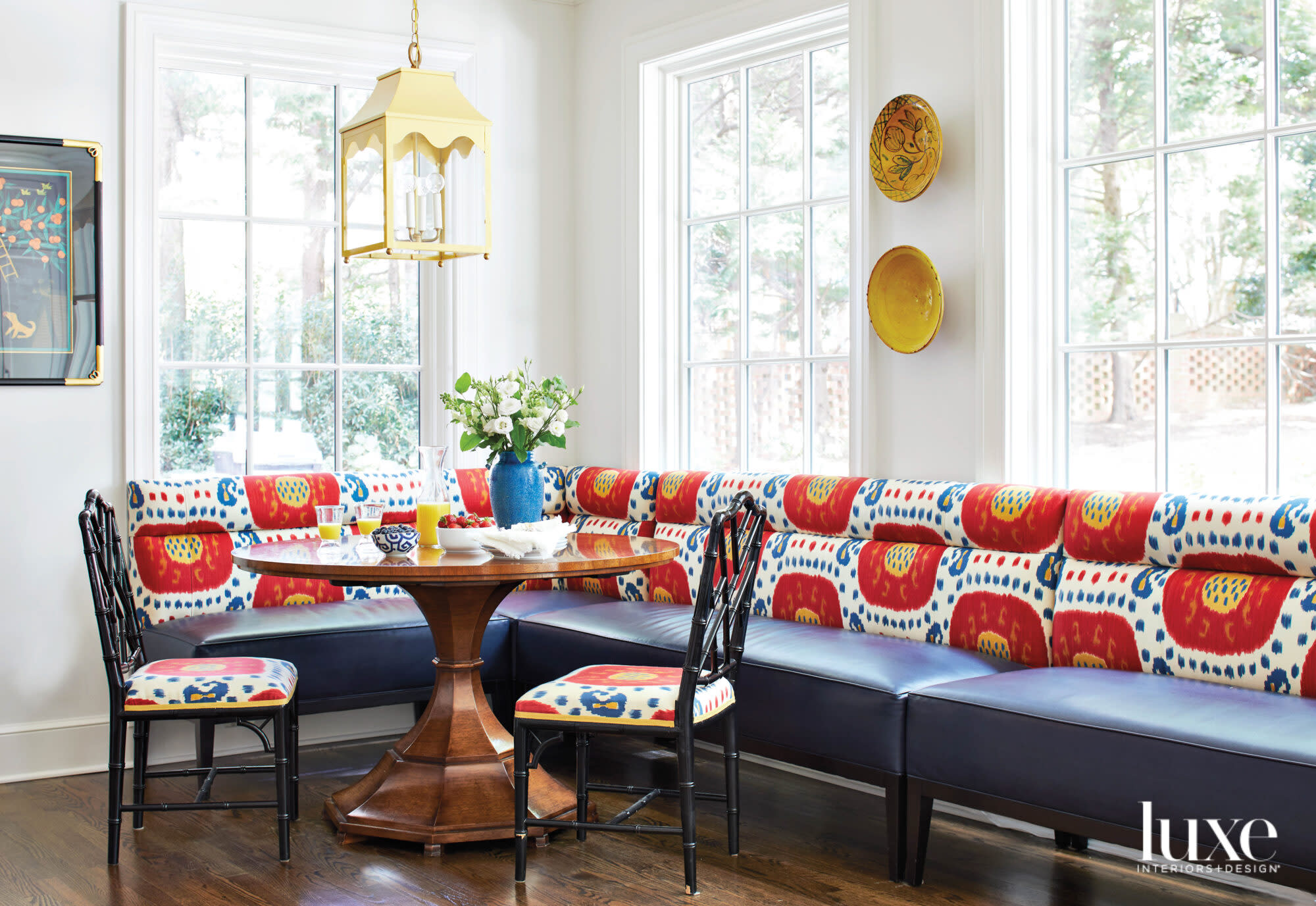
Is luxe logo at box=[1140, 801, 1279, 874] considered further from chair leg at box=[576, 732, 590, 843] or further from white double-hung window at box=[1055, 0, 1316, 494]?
chair leg at box=[576, 732, 590, 843]

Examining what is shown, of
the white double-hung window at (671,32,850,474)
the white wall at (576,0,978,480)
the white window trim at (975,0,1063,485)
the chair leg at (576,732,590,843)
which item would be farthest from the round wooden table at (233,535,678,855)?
the white double-hung window at (671,32,850,474)

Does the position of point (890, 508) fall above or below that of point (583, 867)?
above

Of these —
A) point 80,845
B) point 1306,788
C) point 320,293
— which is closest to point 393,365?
point 320,293

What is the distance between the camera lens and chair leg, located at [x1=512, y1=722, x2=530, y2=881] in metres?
2.71

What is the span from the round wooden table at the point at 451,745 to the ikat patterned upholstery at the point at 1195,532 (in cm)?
101

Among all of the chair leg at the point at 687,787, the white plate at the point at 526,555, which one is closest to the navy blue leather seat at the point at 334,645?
the white plate at the point at 526,555

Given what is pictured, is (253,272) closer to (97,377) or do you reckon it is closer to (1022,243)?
(97,377)

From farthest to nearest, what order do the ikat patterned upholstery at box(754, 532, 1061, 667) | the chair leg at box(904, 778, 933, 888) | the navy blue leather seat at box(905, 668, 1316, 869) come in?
the ikat patterned upholstery at box(754, 532, 1061, 667)
the chair leg at box(904, 778, 933, 888)
the navy blue leather seat at box(905, 668, 1316, 869)

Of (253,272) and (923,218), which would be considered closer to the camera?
(923,218)

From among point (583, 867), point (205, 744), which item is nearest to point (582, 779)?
point (583, 867)

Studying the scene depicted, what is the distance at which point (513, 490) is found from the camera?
324cm

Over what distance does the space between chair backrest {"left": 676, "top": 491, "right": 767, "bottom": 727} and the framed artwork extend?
2335mm

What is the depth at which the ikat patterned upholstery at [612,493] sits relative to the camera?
4.34 metres

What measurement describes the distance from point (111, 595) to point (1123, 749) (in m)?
2.29
